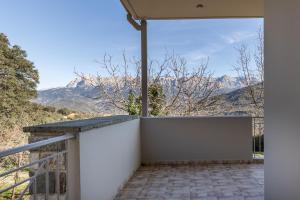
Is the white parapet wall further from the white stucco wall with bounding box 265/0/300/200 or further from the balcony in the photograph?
the white stucco wall with bounding box 265/0/300/200

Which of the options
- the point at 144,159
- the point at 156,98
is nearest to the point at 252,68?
the point at 156,98

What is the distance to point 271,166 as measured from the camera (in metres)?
2.57

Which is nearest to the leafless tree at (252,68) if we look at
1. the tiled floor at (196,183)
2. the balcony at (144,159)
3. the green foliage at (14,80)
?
the balcony at (144,159)

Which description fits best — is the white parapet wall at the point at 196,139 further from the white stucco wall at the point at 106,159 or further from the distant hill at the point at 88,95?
the distant hill at the point at 88,95

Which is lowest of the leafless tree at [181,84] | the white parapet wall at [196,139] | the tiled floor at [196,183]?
the tiled floor at [196,183]

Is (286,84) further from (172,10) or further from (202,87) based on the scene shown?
(202,87)

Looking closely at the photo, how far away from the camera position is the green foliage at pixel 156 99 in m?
8.64

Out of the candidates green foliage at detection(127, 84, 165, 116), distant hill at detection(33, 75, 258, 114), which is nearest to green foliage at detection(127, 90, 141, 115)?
green foliage at detection(127, 84, 165, 116)

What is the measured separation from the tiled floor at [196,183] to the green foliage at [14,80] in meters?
4.86

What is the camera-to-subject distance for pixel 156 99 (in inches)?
344

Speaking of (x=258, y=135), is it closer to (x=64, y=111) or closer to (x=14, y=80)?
(x=64, y=111)

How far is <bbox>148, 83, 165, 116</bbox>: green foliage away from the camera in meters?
8.64

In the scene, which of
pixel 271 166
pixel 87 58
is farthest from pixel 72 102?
pixel 271 166

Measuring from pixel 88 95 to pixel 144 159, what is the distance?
462 centimetres
